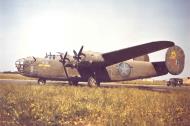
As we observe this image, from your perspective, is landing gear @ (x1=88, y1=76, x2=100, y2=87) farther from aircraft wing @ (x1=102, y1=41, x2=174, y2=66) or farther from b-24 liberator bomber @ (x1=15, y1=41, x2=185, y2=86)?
aircraft wing @ (x1=102, y1=41, x2=174, y2=66)

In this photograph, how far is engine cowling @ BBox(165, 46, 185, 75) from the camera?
17.4 m

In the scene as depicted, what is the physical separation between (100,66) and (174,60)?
4885mm

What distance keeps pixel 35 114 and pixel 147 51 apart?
11.9 meters

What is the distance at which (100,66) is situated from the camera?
19.0 metres

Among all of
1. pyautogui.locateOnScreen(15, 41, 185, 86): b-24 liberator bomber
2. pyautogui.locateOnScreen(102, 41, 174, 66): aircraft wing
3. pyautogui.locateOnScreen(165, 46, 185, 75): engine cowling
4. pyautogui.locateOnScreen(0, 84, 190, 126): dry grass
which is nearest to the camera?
pyautogui.locateOnScreen(0, 84, 190, 126): dry grass

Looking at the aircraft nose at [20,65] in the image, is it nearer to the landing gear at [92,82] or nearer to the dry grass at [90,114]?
the landing gear at [92,82]

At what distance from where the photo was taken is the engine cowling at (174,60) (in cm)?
1739

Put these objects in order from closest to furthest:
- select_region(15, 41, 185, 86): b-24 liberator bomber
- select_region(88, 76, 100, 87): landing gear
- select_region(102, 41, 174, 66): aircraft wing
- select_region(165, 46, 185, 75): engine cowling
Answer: select_region(102, 41, 174, 66): aircraft wing
select_region(165, 46, 185, 75): engine cowling
select_region(15, 41, 185, 86): b-24 liberator bomber
select_region(88, 76, 100, 87): landing gear

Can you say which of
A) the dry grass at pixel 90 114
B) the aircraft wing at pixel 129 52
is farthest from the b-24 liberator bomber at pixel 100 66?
the dry grass at pixel 90 114

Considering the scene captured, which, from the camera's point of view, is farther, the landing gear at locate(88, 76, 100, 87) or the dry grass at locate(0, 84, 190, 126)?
the landing gear at locate(88, 76, 100, 87)

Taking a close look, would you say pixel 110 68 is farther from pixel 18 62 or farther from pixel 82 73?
pixel 18 62

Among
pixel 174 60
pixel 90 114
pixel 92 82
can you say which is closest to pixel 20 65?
pixel 92 82

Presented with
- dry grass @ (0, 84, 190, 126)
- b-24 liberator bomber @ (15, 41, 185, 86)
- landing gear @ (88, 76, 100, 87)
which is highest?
b-24 liberator bomber @ (15, 41, 185, 86)

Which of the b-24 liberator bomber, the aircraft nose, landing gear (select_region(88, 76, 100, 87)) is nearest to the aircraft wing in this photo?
the b-24 liberator bomber
